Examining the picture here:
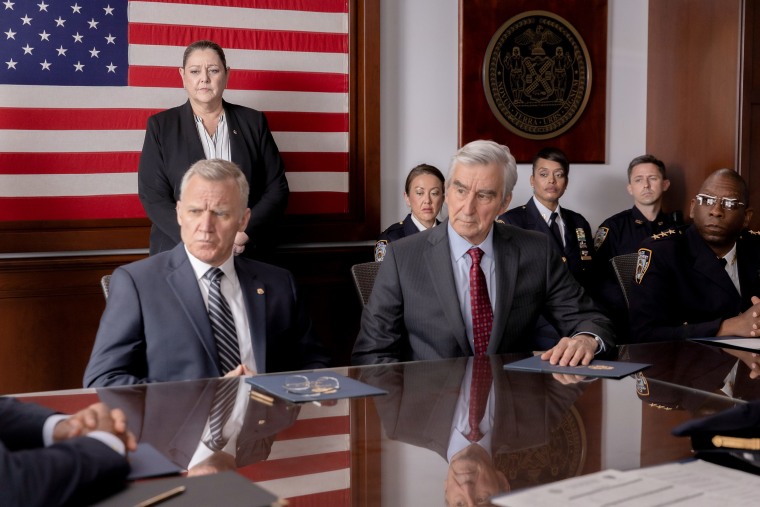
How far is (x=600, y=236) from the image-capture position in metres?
5.68

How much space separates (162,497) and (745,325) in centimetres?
221

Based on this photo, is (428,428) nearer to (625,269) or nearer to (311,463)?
(311,463)

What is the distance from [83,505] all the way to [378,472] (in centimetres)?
48

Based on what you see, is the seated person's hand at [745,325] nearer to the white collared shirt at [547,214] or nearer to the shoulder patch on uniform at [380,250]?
the shoulder patch on uniform at [380,250]

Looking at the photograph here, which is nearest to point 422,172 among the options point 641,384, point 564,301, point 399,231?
point 399,231

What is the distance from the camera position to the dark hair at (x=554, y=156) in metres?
5.48

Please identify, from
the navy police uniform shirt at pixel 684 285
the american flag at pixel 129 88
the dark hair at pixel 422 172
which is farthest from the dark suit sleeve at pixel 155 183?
the navy police uniform shirt at pixel 684 285

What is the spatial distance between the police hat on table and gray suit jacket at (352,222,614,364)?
1105 millimetres

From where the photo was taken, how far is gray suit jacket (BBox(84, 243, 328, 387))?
2363 mm

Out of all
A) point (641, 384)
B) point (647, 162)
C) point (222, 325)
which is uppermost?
point (647, 162)

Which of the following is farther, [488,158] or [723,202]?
[723,202]

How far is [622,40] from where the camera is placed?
20.2 feet

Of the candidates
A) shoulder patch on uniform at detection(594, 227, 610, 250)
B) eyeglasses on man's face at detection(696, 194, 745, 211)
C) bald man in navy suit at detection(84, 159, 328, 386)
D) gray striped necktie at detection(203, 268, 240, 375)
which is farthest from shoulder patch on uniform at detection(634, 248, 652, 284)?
shoulder patch on uniform at detection(594, 227, 610, 250)

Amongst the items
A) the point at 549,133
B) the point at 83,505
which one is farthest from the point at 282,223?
the point at 83,505
